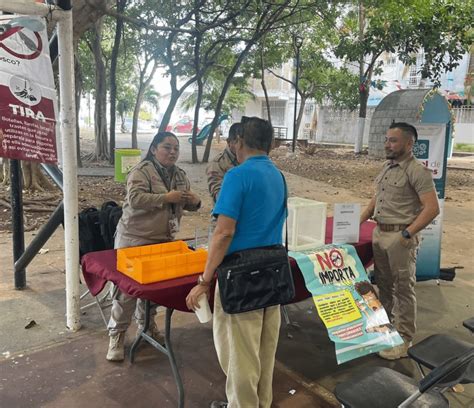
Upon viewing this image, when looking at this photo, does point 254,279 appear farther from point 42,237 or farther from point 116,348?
point 42,237

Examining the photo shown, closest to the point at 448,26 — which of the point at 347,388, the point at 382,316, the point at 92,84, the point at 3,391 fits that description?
the point at 382,316

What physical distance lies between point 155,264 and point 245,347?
2.23ft

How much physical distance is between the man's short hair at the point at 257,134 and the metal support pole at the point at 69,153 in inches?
68.3

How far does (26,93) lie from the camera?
3305mm

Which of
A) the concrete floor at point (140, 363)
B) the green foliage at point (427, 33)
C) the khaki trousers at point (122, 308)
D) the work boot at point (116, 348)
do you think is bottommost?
the concrete floor at point (140, 363)

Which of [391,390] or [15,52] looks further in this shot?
[15,52]

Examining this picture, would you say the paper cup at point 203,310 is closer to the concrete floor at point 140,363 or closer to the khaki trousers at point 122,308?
the concrete floor at point 140,363

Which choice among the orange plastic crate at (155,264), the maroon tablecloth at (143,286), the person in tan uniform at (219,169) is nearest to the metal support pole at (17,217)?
the maroon tablecloth at (143,286)

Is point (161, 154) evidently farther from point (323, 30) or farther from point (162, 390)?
point (323, 30)

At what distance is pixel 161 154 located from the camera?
3.18m

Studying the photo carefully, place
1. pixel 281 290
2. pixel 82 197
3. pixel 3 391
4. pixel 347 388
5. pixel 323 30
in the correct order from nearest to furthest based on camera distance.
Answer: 1. pixel 347 388
2. pixel 281 290
3. pixel 3 391
4. pixel 82 197
5. pixel 323 30

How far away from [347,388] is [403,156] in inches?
70.1

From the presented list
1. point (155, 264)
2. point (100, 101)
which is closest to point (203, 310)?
point (155, 264)

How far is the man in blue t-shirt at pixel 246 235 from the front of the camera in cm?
219
